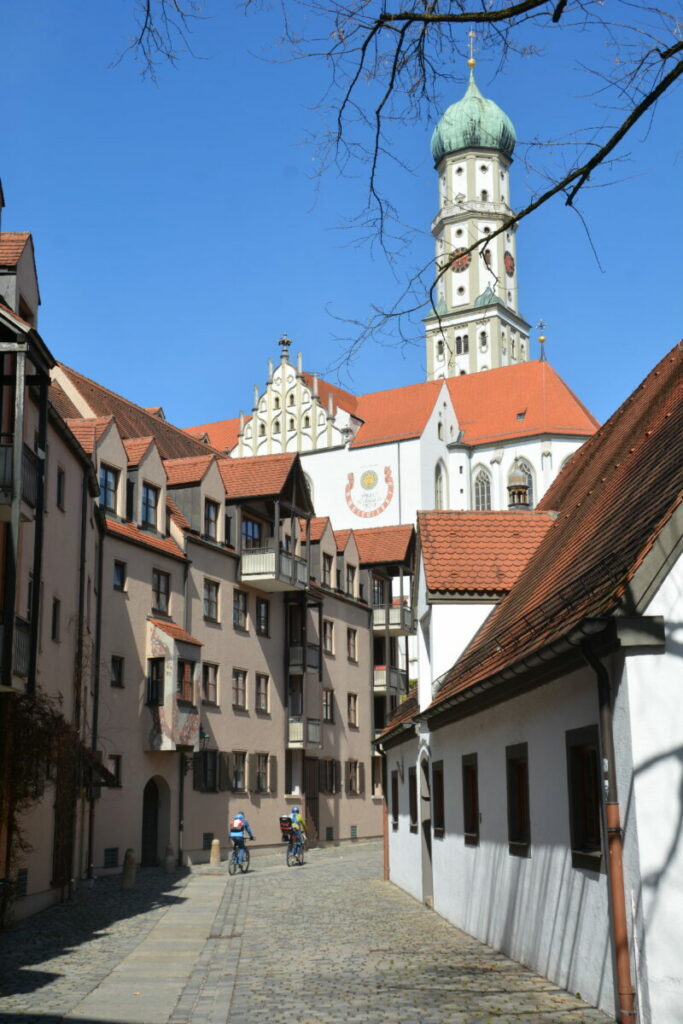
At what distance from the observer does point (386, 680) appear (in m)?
50.8

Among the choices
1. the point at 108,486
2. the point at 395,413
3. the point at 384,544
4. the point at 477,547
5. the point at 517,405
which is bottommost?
the point at 477,547

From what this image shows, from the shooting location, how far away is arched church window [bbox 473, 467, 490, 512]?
8169 centimetres

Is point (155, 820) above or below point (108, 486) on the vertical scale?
below

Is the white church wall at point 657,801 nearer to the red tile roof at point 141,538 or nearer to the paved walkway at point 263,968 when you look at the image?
the paved walkway at point 263,968

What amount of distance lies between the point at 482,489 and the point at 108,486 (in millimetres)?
51758

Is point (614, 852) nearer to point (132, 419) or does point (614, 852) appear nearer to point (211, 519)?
point (211, 519)

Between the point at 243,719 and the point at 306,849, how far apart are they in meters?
6.11

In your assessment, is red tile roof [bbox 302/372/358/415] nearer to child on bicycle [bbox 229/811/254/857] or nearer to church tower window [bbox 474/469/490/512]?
church tower window [bbox 474/469/490/512]

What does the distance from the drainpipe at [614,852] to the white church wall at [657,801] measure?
2.9 inches

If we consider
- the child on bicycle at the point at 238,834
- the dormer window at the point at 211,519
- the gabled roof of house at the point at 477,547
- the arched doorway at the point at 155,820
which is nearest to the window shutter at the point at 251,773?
the arched doorway at the point at 155,820

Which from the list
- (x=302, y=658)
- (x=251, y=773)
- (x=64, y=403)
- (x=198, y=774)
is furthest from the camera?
(x=302, y=658)

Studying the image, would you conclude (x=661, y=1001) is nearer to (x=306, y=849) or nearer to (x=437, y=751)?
(x=437, y=751)

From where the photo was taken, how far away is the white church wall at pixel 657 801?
8.58 m

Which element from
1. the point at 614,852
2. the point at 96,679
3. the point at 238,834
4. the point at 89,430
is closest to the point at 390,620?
the point at 238,834
